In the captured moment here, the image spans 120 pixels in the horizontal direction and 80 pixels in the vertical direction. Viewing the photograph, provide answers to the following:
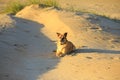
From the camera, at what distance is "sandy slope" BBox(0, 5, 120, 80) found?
35.5 feet

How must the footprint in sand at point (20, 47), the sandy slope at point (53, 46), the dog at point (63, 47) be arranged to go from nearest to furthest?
1. the sandy slope at point (53, 46)
2. the dog at point (63, 47)
3. the footprint in sand at point (20, 47)

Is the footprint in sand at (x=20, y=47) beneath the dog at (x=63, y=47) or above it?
beneath

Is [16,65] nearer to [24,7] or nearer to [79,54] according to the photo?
[79,54]

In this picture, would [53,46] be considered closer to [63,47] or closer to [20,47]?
[20,47]

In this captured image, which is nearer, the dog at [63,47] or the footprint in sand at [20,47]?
the dog at [63,47]

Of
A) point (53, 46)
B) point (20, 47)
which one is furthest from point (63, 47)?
point (20, 47)

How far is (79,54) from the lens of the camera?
12.6 meters

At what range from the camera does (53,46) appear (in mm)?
14016

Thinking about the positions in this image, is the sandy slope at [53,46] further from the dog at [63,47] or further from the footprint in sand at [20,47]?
the dog at [63,47]

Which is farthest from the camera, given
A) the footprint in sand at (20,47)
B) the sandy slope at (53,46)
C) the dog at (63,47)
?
the footprint in sand at (20,47)

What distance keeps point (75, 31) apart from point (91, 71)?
4405mm

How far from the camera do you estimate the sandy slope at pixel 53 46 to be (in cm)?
1083

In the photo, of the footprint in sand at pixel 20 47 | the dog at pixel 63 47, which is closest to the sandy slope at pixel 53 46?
the footprint in sand at pixel 20 47

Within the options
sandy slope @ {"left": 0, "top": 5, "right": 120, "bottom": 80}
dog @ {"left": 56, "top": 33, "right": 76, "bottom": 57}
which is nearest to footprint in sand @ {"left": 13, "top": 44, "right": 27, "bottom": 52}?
sandy slope @ {"left": 0, "top": 5, "right": 120, "bottom": 80}
